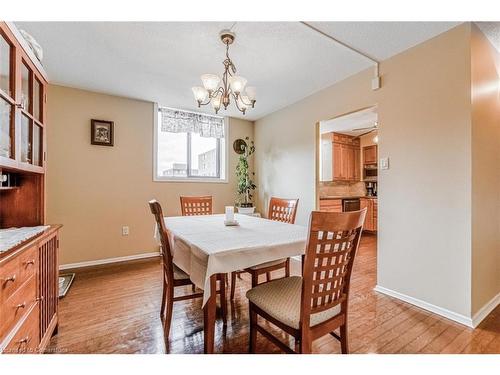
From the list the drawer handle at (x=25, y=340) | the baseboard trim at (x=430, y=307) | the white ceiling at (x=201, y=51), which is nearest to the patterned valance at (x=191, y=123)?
the white ceiling at (x=201, y=51)

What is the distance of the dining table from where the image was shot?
1264 mm

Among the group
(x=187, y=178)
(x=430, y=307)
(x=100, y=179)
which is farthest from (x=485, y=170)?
(x=100, y=179)

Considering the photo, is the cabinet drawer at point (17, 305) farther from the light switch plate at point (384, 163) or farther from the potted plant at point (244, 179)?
the potted plant at point (244, 179)

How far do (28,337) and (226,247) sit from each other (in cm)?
112

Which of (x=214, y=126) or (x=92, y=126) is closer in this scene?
(x=92, y=126)

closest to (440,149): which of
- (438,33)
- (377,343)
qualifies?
(438,33)

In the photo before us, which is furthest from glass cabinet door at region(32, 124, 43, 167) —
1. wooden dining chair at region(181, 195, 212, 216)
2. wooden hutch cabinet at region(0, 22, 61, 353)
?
wooden dining chair at region(181, 195, 212, 216)

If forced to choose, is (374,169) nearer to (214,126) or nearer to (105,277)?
(214,126)

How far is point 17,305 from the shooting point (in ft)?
3.74

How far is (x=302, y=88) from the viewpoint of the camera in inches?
123

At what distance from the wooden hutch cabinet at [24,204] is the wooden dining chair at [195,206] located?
1.36 meters

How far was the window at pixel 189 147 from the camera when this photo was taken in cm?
379

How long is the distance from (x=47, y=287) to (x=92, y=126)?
237cm

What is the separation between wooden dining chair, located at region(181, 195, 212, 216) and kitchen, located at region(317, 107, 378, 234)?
2610 mm
